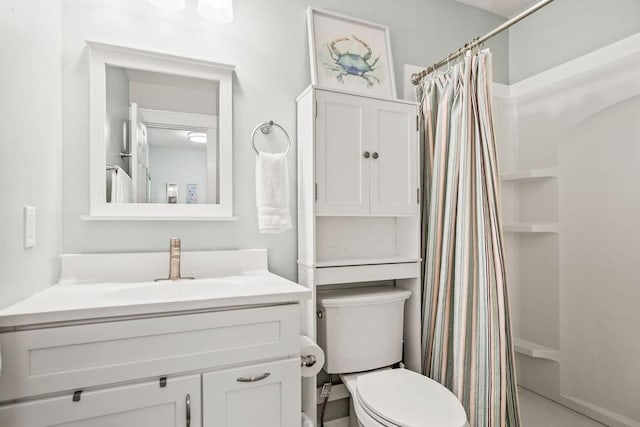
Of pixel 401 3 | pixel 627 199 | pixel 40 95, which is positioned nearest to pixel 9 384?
pixel 40 95

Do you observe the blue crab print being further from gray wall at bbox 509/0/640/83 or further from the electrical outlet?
the electrical outlet

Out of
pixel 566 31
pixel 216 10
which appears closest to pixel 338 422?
pixel 216 10

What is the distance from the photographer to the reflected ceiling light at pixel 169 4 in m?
1.57

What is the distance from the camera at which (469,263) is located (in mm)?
1686

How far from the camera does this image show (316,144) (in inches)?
66.8

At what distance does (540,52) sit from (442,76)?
94 cm

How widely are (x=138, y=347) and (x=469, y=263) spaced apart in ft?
4.60

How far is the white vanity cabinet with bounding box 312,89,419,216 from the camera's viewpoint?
1.72 metres

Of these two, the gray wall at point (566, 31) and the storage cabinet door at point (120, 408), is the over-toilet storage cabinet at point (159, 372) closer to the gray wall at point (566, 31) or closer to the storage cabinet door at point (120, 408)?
the storage cabinet door at point (120, 408)

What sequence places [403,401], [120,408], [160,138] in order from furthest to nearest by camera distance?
1. [160,138]
2. [403,401]
3. [120,408]

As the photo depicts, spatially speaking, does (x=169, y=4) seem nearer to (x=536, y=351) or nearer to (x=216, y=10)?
(x=216, y=10)

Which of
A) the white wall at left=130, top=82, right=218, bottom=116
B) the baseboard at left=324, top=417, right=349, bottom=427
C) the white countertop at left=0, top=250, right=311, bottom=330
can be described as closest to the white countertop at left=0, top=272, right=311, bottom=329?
the white countertop at left=0, top=250, right=311, bottom=330

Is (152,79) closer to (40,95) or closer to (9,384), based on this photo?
(40,95)

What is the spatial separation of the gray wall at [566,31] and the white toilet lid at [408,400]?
2.09m
